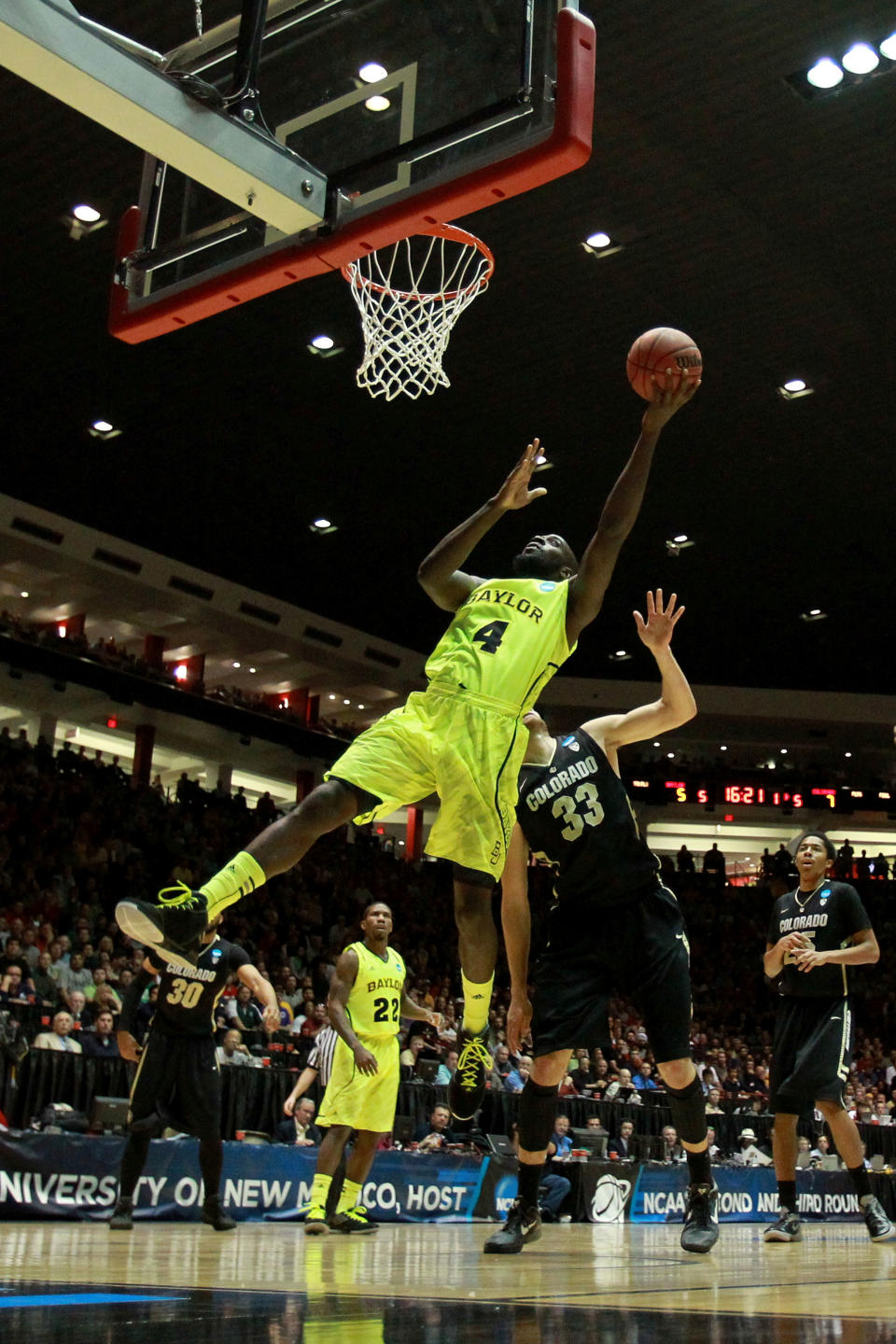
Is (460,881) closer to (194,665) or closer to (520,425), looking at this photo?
(520,425)

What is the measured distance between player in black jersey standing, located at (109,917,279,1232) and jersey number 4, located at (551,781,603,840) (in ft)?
8.89

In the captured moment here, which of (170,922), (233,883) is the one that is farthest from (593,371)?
(170,922)

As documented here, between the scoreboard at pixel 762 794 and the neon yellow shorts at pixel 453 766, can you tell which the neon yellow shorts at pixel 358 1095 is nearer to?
the neon yellow shorts at pixel 453 766

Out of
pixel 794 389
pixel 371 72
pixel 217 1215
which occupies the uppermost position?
pixel 794 389

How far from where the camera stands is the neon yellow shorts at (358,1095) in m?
7.79

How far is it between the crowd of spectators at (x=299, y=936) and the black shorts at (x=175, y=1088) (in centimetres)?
55

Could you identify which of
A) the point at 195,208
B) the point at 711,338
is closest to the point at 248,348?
the point at 711,338

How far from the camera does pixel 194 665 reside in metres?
32.2

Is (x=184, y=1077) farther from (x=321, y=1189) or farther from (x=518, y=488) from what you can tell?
(x=518, y=488)

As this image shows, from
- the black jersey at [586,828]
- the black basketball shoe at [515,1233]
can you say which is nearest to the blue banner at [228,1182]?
the black basketball shoe at [515,1233]

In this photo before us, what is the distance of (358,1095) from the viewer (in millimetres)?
7805

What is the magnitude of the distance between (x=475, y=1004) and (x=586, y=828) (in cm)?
81

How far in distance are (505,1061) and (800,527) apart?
11442 mm

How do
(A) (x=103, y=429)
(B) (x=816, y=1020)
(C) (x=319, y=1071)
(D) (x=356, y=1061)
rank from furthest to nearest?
(A) (x=103, y=429), (C) (x=319, y=1071), (D) (x=356, y=1061), (B) (x=816, y=1020)
